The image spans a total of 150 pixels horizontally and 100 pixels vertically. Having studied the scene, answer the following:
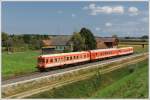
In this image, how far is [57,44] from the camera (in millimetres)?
31375

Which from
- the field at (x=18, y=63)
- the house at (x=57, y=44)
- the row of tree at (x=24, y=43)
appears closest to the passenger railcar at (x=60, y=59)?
the field at (x=18, y=63)

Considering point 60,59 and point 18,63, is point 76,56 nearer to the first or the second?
point 60,59

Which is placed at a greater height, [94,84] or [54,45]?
[54,45]

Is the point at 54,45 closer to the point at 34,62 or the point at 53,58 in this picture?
the point at 34,62

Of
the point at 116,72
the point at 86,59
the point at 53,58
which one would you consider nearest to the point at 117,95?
the point at 53,58

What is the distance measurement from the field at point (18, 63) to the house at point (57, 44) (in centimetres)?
198

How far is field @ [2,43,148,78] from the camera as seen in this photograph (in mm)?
22145

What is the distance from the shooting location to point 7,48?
28.4 meters

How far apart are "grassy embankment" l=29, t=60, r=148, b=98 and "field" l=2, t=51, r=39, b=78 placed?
3.37m

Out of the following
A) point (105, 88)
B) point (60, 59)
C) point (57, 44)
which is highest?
point (57, 44)

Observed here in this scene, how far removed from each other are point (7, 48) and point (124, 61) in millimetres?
10277

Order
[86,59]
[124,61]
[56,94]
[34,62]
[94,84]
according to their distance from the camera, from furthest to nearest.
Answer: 1. [124,61]
2. [86,59]
3. [34,62]
4. [94,84]
5. [56,94]

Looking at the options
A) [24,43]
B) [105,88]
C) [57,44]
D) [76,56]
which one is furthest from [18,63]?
[105,88]

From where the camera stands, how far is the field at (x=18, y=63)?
22.1 metres
